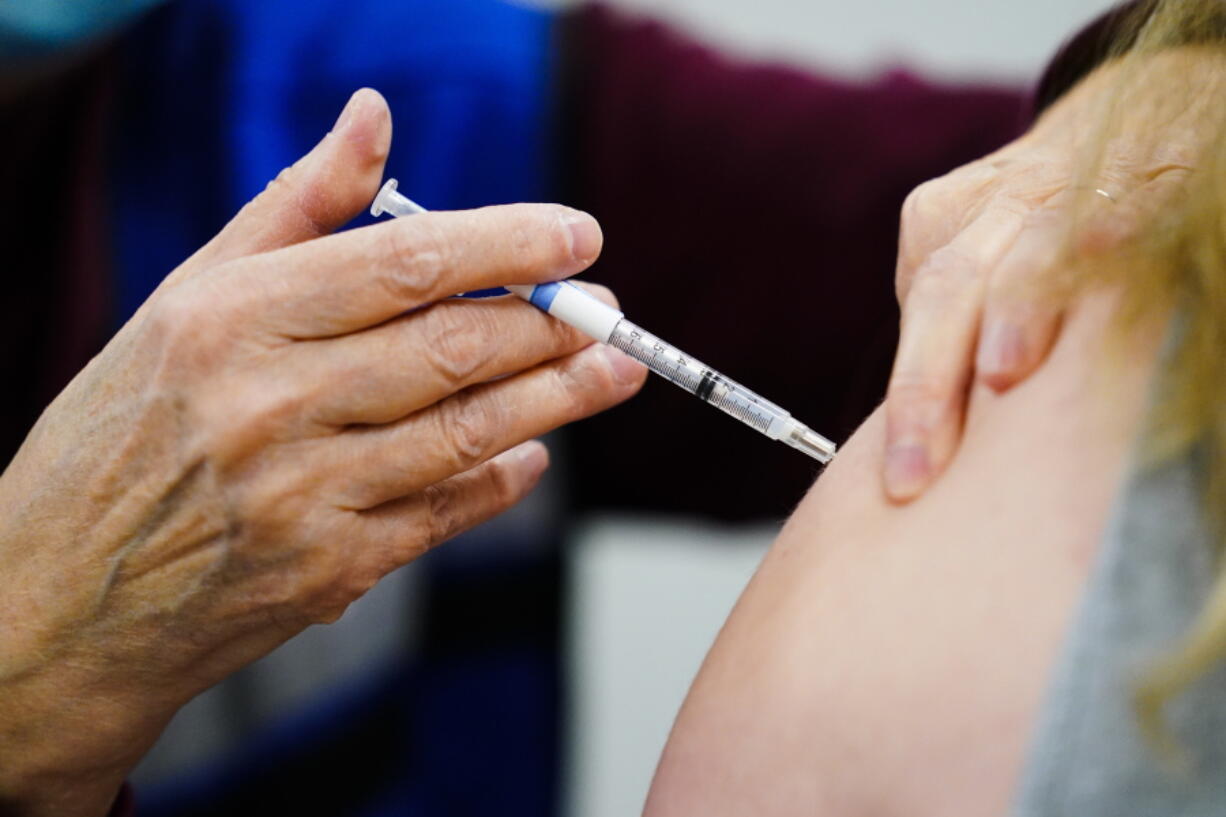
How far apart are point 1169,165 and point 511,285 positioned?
0.43 metres

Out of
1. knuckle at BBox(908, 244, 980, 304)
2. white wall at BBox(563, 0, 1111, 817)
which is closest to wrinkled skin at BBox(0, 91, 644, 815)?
knuckle at BBox(908, 244, 980, 304)

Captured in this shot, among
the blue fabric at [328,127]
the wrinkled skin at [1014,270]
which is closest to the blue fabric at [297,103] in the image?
the blue fabric at [328,127]

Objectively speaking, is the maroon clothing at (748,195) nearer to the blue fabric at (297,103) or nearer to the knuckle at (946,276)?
the blue fabric at (297,103)

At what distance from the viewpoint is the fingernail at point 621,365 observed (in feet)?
2.48

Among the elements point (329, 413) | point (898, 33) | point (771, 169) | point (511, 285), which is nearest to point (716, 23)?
point (898, 33)

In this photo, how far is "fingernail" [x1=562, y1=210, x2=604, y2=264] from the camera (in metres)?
0.70

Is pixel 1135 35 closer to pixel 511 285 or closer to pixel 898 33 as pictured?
pixel 511 285

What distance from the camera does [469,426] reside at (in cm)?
71

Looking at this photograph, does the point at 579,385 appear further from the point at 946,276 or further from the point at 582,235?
the point at 946,276

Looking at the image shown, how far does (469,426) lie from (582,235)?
16 cm

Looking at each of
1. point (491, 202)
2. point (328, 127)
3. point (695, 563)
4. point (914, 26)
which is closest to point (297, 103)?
point (328, 127)

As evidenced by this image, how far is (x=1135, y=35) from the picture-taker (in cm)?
80

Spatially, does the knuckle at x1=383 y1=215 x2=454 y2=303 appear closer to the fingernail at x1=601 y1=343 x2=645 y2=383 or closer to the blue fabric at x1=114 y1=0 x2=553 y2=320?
the fingernail at x1=601 y1=343 x2=645 y2=383

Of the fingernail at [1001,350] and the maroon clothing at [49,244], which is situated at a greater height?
the fingernail at [1001,350]
